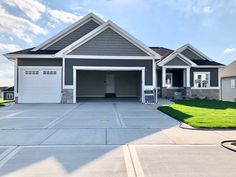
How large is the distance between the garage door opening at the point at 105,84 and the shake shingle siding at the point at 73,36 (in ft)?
16.1

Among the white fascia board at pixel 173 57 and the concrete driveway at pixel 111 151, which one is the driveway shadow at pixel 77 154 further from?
the white fascia board at pixel 173 57

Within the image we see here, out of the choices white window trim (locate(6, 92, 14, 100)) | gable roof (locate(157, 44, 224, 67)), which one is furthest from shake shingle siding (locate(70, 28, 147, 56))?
white window trim (locate(6, 92, 14, 100))

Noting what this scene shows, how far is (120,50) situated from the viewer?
20625mm

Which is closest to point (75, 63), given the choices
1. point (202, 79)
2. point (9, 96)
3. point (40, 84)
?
point (40, 84)

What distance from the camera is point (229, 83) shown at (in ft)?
116

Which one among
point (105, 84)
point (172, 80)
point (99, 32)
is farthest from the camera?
point (105, 84)

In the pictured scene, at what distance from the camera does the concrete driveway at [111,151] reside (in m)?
5.16

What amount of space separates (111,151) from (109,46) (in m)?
14.7

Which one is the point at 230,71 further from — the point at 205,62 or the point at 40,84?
the point at 40,84

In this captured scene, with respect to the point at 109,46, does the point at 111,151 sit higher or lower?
lower

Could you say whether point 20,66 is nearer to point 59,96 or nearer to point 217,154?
point 59,96

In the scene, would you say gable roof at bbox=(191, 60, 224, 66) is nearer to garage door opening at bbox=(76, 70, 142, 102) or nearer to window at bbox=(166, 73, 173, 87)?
window at bbox=(166, 73, 173, 87)

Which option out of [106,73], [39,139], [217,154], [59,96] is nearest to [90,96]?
[106,73]

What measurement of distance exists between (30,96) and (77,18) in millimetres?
7895
